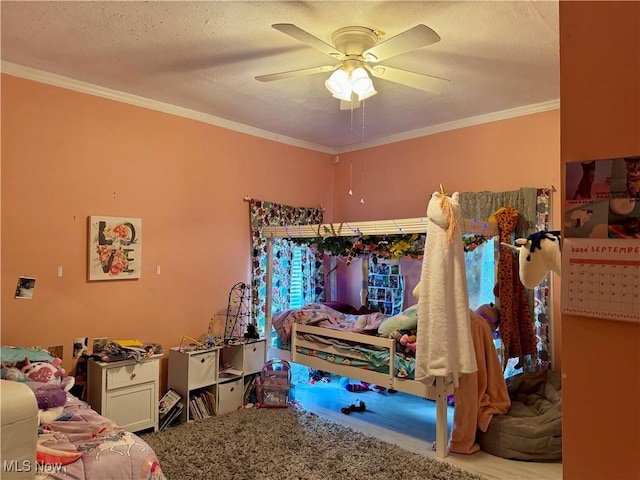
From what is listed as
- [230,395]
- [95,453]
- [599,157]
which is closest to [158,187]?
[230,395]

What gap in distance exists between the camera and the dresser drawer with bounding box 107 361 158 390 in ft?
10.6

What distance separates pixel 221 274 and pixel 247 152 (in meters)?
1.26

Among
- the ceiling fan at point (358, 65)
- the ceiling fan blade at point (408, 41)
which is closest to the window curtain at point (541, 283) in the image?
the ceiling fan at point (358, 65)

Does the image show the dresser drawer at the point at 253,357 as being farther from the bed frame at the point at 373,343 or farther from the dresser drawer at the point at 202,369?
the dresser drawer at the point at 202,369

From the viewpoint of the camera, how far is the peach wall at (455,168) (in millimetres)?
3773

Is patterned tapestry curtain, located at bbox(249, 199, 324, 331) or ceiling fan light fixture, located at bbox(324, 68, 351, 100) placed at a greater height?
ceiling fan light fixture, located at bbox(324, 68, 351, 100)

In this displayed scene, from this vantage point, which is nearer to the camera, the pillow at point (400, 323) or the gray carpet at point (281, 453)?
the gray carpet at point (281, 453)

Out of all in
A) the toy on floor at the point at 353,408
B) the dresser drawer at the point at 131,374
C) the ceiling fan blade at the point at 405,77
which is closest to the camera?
the ceiling fan blade at the point at 405,77

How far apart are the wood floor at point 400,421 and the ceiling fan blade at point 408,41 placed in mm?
2564

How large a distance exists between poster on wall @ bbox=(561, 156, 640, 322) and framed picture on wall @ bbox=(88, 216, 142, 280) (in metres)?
3.33

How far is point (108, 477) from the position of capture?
1975 mm

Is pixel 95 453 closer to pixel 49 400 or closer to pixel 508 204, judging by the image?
pixel 49 400

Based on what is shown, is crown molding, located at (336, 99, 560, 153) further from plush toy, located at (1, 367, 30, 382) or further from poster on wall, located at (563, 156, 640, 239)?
plush toy, located at (1, 367, 30, 382)

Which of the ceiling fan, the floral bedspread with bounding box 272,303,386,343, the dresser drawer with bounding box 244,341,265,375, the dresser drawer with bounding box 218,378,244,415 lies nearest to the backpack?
the dresser drawer with bounding box 244,341,265,375
